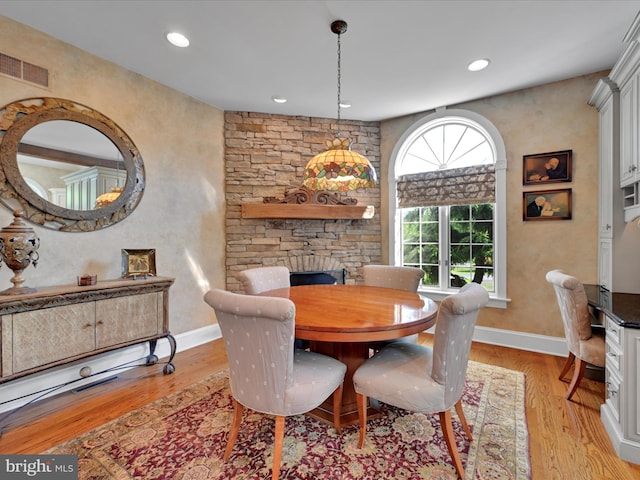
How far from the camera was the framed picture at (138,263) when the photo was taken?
277 cm

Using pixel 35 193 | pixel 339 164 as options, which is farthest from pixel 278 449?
pixel 35 193

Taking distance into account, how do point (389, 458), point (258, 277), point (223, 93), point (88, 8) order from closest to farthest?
point (389, 458)
point (88, 8)
point (258, 277)
point (223, 93)

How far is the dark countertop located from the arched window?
97cm

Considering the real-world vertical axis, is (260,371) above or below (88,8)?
below

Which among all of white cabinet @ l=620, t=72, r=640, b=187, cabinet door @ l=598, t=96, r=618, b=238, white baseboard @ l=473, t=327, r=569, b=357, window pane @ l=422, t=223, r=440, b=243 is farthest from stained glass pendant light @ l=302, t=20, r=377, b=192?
white baseboard @ l=473, t=327, r=569, b=357

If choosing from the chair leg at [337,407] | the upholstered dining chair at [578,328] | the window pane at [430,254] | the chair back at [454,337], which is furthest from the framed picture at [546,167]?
the chair leg at [337,407]

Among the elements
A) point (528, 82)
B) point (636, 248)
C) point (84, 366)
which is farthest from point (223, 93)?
point (636, 248)

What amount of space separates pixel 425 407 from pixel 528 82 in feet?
10.9

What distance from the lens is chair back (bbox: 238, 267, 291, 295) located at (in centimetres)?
260

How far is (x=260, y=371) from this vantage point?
150 cm

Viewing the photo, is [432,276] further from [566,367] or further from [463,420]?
[463,420]

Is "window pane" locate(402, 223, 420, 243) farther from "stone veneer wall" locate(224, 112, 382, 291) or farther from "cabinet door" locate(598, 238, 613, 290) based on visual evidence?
"cabinet door" locate(598, 238, 613, 290)

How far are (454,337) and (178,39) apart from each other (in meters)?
2.88

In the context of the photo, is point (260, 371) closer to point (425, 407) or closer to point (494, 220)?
point (425, 407)
